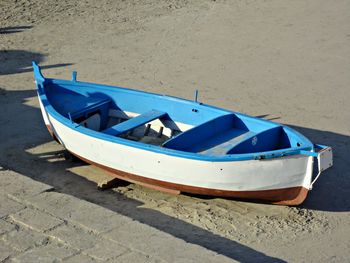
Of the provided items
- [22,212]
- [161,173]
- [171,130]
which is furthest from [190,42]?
[22,212]

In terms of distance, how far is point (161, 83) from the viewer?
1329 centimetres

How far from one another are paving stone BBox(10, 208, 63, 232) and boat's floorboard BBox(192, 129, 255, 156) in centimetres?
221

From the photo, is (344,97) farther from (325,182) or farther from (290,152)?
(290,152)

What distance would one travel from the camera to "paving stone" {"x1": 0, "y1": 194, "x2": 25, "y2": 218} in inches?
314

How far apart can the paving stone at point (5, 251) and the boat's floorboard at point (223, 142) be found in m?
2.84

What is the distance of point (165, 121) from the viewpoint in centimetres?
1019

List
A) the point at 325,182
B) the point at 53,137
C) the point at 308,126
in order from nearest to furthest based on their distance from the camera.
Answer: the point at 325,182 < the point at 53,137 < the point at 308,126

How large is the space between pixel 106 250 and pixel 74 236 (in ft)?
1.45

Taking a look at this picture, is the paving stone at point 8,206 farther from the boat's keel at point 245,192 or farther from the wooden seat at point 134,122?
the wooden seat at point 134,122

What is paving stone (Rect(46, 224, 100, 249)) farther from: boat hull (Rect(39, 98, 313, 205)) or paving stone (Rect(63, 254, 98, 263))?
boat hull (Rect(39, 98, 313, 205))

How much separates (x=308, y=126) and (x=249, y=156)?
3.29 m

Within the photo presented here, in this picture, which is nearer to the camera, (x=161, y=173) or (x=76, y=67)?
(x=161, y=173)

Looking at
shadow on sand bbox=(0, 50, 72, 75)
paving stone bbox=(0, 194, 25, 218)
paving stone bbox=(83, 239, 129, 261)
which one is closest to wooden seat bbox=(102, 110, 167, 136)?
paving stone bbox=(0, 194, 25, 218)

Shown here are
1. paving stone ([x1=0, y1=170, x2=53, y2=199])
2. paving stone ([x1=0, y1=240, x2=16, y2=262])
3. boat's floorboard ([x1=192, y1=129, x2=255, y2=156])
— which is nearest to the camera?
paving stone ([x1=0, y1=240, x2=16, y2=262])
